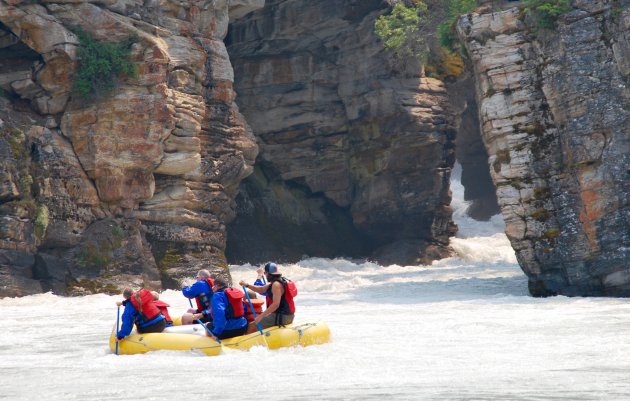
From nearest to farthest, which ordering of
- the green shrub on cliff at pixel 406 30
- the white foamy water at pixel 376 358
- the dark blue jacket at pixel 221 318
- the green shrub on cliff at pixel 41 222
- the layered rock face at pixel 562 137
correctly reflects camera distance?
the white foamy water at pixel 376 358 → the dark blue jacket at pixel 221 318 → the layered rock face at pixel 562 137 → the green shrub on cliff at pixel 41 222 → the green shrub on cliff at pixel 406 30

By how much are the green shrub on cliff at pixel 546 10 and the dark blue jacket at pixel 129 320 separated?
38.9ft

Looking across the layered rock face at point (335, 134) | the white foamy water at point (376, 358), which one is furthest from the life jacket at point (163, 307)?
the layered rock face at point (335, 134)

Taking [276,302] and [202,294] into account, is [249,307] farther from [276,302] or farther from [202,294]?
[202,294]

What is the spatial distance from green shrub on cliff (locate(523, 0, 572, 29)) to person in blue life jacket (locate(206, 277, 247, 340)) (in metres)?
11.1

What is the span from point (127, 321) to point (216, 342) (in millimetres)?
1541

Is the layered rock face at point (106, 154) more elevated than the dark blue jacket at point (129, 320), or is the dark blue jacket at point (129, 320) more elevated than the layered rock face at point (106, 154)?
the layered rock face at point (106, 154)

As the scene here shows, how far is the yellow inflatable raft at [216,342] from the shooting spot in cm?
1335

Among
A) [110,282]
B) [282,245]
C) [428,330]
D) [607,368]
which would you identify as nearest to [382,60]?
[282,245]

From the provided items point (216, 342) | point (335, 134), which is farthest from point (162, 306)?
point (335, 134)

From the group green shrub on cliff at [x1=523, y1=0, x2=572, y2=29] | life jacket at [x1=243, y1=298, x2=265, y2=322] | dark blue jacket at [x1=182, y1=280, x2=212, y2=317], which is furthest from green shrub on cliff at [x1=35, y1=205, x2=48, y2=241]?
green shrub on cliff at [x1=523, y1=0, x2=572, y2=29]

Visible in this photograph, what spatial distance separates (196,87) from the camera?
28000 mm

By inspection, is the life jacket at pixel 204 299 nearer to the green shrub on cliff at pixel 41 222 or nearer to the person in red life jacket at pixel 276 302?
the person in red life jacket at pixel 276 302

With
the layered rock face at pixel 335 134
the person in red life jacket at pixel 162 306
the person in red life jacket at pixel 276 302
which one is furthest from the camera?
the layered rock face at pixel 335 134

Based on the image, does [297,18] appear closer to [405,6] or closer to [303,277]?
[405,6]
